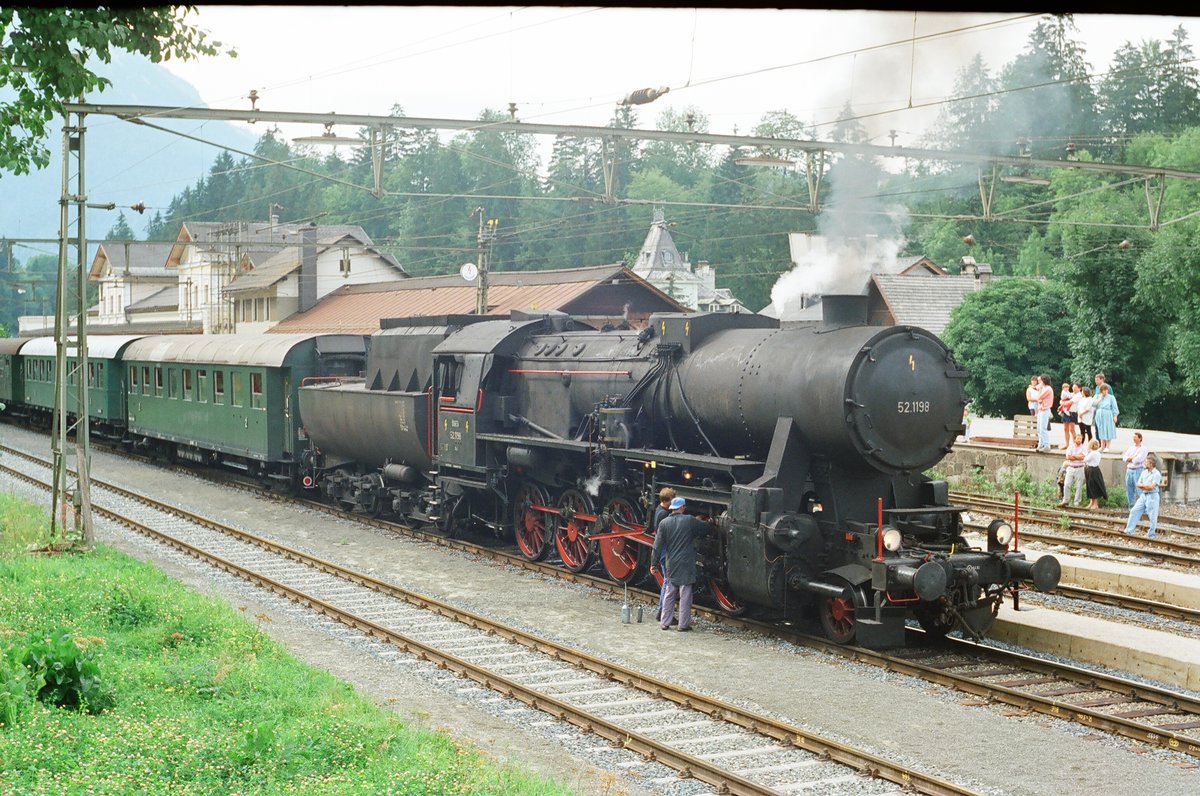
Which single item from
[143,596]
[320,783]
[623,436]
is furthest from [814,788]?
[143,596]

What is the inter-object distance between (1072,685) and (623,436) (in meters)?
5.93

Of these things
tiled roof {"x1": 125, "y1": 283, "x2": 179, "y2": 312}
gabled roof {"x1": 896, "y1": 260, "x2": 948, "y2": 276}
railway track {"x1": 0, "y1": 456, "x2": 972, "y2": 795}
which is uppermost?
gabled roof {"x1": 896, "y1": 260, "x2": 948, "y2": 276}

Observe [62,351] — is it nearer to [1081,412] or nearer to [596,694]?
[596,694]

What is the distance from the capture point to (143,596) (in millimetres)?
12461

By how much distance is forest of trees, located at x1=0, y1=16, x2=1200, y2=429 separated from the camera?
84.0ft

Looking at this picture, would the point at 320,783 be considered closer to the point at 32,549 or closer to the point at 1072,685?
the point at 1072,685

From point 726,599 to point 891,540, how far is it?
114 inches

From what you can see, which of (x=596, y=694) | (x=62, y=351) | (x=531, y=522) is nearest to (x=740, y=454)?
(x=596, y=694)

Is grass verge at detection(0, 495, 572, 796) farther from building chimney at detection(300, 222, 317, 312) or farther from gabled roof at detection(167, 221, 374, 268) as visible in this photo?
building chimney at detection(300, 222, 317, 312)

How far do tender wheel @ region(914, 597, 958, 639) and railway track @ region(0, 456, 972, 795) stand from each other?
3.27 metres

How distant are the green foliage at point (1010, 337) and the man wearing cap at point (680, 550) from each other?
23.5 meters

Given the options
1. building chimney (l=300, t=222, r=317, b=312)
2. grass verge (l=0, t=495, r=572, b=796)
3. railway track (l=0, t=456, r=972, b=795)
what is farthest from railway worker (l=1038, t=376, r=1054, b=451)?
building chimney (l=300, t=222, r=317, b=312)

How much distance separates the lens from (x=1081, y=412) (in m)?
23.2

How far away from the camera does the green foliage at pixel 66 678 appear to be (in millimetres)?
8750
